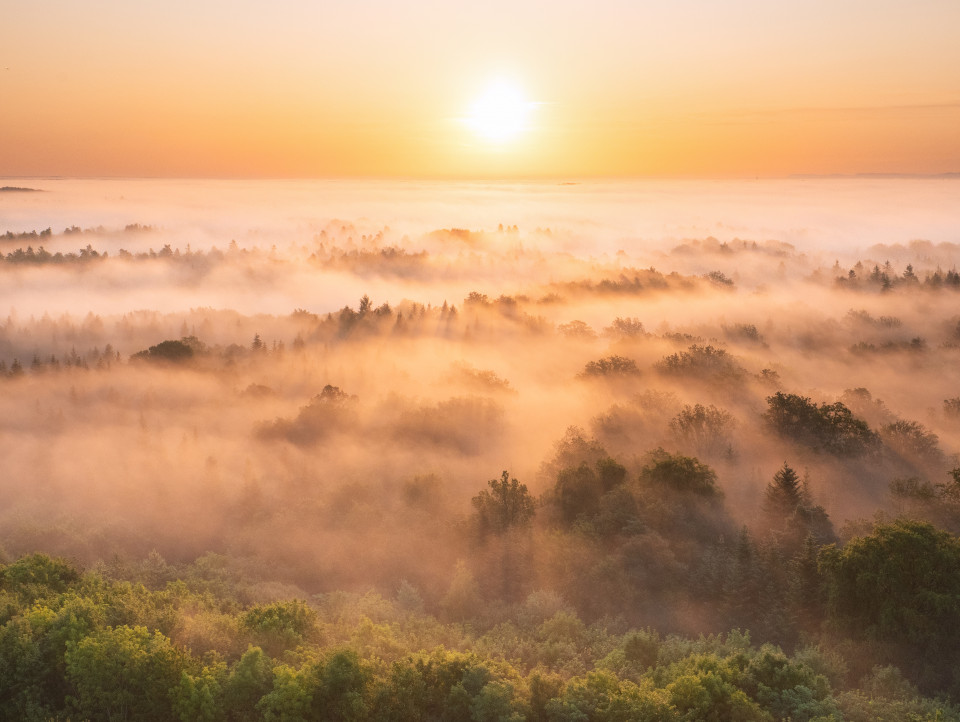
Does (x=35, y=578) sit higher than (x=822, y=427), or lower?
lower

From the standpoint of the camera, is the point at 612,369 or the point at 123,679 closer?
the point at 123,679

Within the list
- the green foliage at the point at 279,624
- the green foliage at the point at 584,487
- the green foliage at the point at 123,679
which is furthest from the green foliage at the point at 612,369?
the green foliage at the point at 123,679

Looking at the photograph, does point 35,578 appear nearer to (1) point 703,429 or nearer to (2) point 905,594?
(2) point 905,594

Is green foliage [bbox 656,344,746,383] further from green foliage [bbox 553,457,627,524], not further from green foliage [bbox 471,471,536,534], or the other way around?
green foliage [bbox 471,471,536,534]

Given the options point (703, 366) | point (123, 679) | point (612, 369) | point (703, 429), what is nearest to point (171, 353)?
point (612, 369)

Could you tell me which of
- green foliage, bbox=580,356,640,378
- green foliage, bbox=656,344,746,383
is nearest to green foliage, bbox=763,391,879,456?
green foliage, bbox=656,344,746,383

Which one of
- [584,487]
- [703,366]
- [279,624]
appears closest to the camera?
[279,624]

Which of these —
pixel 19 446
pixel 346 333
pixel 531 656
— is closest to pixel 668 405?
pixel 531 656

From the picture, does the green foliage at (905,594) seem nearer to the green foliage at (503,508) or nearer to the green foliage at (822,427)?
the green foliage at (503,508)

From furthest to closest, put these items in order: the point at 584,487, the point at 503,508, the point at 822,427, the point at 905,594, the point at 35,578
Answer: the point at 822,427 → the point at 584,487 → the point at 503,508 → the point at 35,578 → the point at 905,594

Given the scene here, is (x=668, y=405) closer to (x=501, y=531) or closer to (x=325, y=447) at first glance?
(x=501, y=531)

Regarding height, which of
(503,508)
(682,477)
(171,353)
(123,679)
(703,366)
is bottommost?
(123,679)
